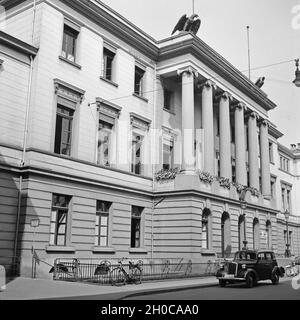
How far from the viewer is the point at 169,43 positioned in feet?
114

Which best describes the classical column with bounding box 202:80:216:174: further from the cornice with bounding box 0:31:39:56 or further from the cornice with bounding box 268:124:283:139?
the cornice with bounding box 268:124:283:139

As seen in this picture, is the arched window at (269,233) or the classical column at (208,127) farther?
the arched window at (269,233)

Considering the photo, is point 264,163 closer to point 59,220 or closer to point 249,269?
point 249,269

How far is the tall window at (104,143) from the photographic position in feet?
95.8

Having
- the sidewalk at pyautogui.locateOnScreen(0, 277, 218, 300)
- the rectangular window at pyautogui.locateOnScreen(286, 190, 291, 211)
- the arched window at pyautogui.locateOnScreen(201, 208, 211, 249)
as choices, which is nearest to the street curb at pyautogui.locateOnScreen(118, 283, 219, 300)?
the sidewalk at pyautogui.locateOnScreen(0, 277, 218, 300)

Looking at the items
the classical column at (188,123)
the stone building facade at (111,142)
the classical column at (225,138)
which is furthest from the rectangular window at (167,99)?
the classical column at (225,138)

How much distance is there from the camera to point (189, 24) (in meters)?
35.5

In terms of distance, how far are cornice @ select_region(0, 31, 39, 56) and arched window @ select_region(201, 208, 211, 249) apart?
1670 cm

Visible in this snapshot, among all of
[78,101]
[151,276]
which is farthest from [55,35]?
[151,276]

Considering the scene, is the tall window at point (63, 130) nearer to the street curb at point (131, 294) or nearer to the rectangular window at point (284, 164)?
the street curb at point (131, 294)

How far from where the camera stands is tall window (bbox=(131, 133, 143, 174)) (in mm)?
32219

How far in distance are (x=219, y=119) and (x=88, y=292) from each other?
2616 cm

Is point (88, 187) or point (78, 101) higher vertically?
point (78, 101)
